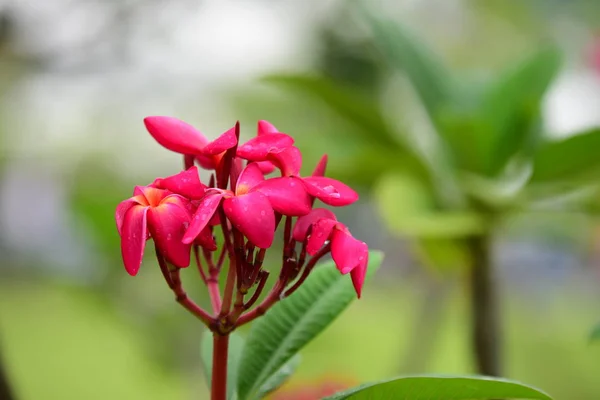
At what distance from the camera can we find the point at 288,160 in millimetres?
419

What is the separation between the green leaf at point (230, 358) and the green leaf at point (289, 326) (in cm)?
2

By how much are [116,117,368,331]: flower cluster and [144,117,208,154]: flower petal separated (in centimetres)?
1

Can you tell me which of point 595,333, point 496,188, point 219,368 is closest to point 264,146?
point 219,368

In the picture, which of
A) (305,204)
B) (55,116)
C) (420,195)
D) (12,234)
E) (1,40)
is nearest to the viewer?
(305,204)

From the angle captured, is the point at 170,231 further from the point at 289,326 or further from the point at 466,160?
the point at 466,160

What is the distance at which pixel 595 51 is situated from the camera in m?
1.83

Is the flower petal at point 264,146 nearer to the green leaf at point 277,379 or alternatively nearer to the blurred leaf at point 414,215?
the green leaf at point 277,379

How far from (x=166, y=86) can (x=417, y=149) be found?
80.0 inches

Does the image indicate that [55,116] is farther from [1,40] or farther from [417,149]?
[417,149]

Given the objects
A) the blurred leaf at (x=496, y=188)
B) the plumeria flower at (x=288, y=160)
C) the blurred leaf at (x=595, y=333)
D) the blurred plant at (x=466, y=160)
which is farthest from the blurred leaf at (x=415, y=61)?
the plumeria flower at (x=288, y=160)

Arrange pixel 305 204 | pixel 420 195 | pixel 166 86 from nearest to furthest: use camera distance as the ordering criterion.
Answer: pixel 305 204
pixel 420 195
pixel 166 86

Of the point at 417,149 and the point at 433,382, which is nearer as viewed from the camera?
the point at 433,382

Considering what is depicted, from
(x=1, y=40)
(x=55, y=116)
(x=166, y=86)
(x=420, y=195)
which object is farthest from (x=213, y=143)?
(x=55, y=116)

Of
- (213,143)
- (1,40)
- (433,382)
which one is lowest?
(433,382)
